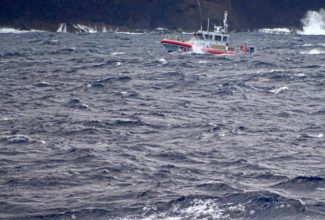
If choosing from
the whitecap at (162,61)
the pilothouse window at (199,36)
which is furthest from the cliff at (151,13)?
the whitecap at (162,61)

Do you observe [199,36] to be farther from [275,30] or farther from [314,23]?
[314,23]

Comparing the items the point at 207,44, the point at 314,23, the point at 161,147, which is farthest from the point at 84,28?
the point at 161,147

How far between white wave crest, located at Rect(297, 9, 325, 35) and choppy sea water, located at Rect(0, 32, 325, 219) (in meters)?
94.6

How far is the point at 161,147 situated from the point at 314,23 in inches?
4644

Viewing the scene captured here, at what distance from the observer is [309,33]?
13475 centimetres

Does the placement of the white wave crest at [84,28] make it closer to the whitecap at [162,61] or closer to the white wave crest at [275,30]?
the white wave crest at [275,30]

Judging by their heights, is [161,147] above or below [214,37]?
below

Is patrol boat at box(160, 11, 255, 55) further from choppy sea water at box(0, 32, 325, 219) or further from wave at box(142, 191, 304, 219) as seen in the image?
wave at box(142, 191, 304, 219)

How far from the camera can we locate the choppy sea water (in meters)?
17.1

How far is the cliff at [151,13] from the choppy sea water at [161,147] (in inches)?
3223

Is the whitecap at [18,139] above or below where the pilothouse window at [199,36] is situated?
below

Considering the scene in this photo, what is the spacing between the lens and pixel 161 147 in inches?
901

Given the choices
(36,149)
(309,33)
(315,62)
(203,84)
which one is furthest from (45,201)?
(309,33)

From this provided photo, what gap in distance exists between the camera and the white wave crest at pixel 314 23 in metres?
136
